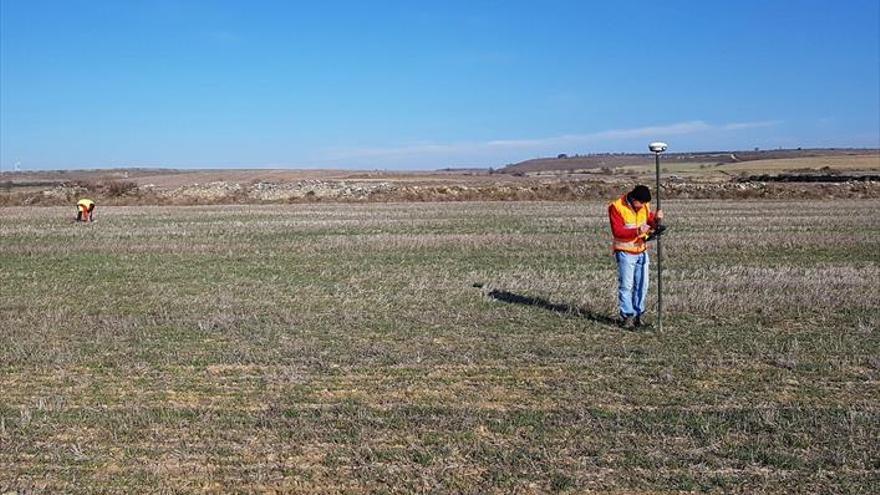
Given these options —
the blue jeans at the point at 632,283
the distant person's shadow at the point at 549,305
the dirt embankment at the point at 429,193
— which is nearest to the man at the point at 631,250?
the blue jeans at the point at 632,283

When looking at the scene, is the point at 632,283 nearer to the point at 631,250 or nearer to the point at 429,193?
the point at 631,250

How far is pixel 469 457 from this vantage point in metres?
6.40

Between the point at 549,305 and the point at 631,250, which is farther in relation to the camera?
the point at 549,305

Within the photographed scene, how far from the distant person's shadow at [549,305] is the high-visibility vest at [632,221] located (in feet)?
3.51

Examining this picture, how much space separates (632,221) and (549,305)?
2309 millimetres

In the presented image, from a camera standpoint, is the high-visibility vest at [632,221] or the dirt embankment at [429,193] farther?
the dirt embankment at [429,193]

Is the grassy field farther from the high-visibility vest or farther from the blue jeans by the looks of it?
the high-visibility vest

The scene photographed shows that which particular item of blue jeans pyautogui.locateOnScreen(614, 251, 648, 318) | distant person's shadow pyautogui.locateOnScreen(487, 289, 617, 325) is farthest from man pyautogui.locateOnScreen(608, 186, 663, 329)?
distant person's shadow pyautogui.locateOnScreen(487, 289, 617, 325)

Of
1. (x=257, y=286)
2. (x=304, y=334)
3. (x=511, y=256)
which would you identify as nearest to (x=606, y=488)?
(x=304, y=334)

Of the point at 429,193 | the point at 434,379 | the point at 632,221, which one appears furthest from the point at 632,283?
the point at 429,193

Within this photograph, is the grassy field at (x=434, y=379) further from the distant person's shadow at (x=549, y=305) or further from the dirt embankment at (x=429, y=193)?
the dirt embankment at (x=429, y=193)

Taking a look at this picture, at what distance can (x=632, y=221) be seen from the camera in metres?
11.2

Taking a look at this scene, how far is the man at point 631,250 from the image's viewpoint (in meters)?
11.2

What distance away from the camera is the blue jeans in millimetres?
11328
